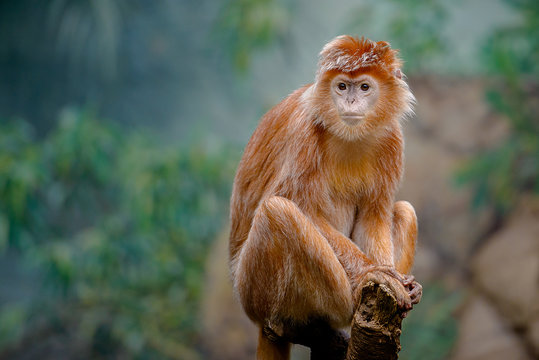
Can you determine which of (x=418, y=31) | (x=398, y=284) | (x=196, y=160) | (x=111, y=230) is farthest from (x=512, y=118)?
(x=111, y=230)

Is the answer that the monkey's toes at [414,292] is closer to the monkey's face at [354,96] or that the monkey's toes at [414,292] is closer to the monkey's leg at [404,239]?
the monkey's leg at [404,239]

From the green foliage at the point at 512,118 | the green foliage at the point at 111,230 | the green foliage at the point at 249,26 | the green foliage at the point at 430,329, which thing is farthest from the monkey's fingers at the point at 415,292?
A: the green foliage at the point at 249,26

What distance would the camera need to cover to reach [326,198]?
2.62 meters

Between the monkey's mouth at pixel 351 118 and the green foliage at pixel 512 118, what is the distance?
Result: 13.7ft

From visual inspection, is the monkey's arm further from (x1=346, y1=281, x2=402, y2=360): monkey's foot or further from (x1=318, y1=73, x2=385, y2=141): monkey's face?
(x1=318, y1=73, x2=385, y2=141): monkey's face

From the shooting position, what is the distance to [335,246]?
254cm

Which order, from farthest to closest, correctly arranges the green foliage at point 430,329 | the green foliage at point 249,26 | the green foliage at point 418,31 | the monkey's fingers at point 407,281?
1. the green foliage at point 249,26
2. the green foliage at point 418,31
3. the green foliage at point 430,329
4. the monkey's fingers at point 407,281

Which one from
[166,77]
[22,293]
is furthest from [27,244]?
[166,77]

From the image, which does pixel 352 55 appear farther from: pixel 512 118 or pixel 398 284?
pixel 512 118

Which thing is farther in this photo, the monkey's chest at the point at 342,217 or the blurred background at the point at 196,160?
the blurred background at the point at 196,160

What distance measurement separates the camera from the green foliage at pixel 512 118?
20.5 ft

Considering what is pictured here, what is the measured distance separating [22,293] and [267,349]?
17.9 ft

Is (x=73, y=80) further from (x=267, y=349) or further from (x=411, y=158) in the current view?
(x=267, y=349)

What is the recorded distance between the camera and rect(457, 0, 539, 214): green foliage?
6234 millimetres
